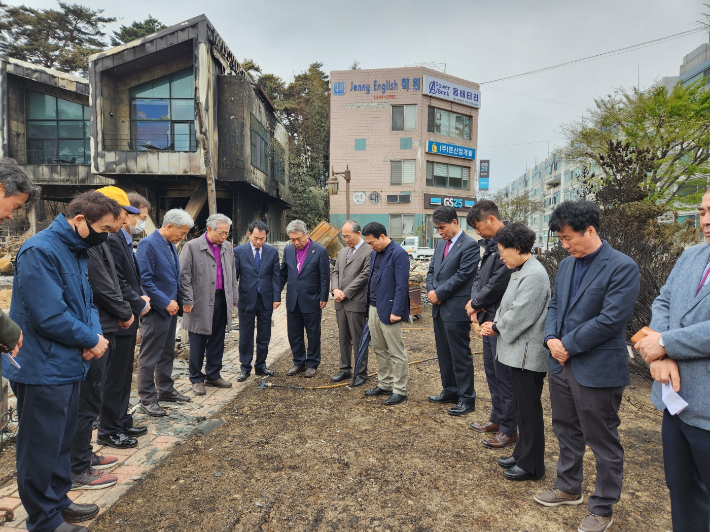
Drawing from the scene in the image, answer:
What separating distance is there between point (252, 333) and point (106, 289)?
2793 millimetres

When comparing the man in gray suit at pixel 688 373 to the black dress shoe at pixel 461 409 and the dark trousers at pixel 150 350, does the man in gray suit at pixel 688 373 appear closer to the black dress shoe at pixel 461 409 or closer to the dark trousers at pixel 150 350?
the black dress shoe at pixel 461 409

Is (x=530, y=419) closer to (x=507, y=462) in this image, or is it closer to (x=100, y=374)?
(x=507, y=462)

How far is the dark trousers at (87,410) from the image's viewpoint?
9.96ft

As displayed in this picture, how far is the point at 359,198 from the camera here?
30.2 metres

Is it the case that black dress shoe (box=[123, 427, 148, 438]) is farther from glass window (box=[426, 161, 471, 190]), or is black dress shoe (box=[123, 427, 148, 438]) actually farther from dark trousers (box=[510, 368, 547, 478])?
glass window (box=[426, 161, 471, 190])

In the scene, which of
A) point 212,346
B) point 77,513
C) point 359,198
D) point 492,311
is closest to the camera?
point 77,513

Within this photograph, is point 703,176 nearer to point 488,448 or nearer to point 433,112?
point 433,112

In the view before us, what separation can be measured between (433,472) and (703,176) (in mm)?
19910

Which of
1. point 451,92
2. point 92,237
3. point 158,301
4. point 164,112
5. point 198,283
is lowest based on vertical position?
point 158,301

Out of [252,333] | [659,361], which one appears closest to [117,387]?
[252,333]

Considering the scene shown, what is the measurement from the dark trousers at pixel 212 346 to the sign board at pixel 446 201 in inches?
1021

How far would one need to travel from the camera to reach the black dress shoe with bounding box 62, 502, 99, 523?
2.69 metres

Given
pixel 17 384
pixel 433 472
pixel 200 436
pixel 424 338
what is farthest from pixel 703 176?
pixel 17 384

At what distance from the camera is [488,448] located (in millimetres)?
3820
